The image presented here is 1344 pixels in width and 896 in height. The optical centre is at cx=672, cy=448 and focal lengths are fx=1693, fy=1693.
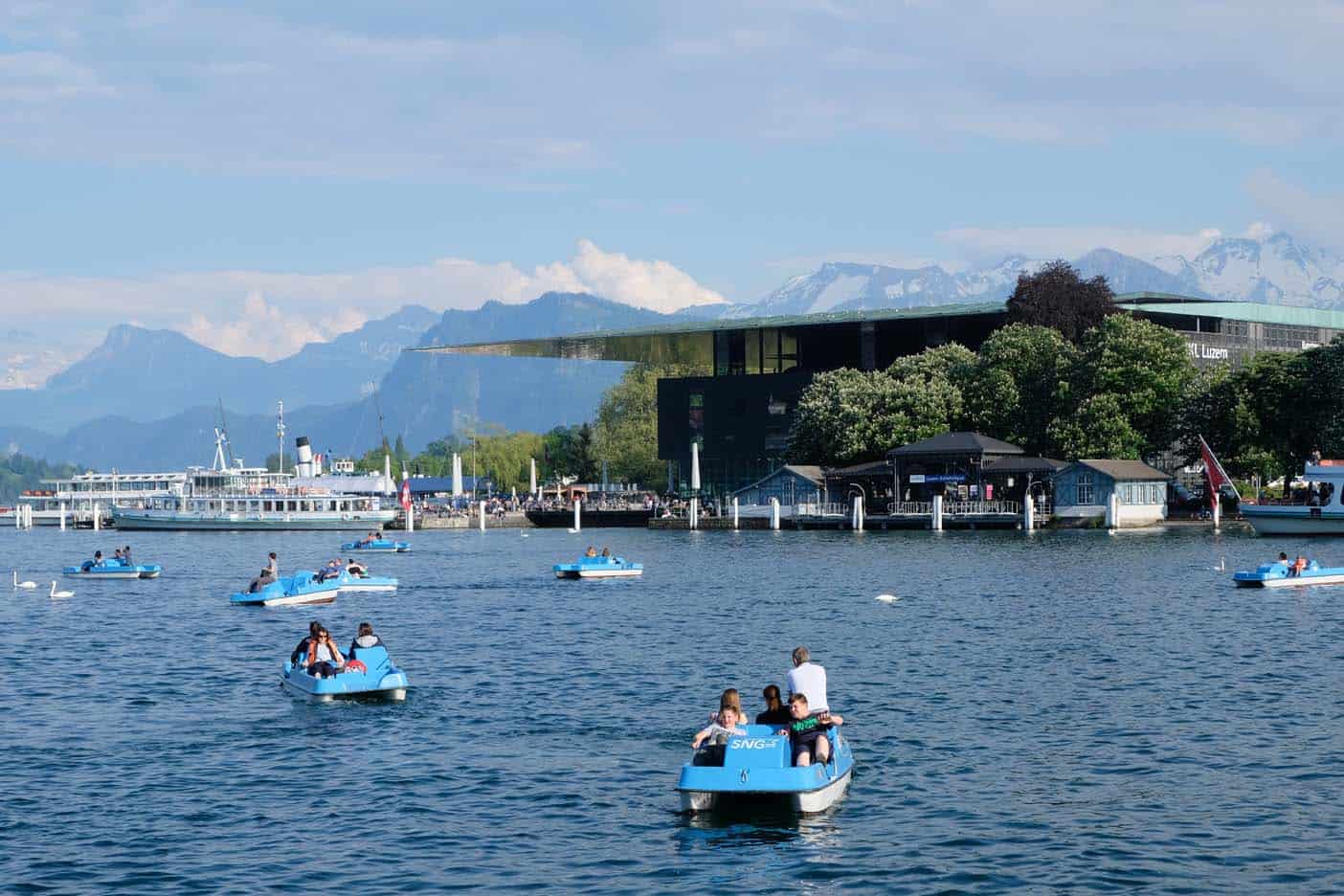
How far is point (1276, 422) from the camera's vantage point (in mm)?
141125

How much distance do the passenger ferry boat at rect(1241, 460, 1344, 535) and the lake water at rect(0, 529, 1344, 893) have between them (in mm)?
49033

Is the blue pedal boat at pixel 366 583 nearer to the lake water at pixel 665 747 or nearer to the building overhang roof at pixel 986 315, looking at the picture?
the lake water at pixel 665 747

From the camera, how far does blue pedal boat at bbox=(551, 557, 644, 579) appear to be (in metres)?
95.7

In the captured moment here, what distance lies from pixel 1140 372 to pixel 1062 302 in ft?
69.4

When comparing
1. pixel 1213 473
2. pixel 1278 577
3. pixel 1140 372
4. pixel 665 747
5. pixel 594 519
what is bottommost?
pixel 665 747

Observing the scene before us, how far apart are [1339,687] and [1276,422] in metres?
101

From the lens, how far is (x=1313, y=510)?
4921 inches

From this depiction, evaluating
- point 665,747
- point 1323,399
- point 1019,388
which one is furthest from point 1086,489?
point 665,747

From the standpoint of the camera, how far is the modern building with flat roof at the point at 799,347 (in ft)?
573

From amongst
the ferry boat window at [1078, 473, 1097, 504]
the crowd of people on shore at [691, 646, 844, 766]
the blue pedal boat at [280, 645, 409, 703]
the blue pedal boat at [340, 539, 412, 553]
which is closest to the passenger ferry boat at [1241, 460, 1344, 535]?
the ferry boat window at [1078, 473, 1097, 504]

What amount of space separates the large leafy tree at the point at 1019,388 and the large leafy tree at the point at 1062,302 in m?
6.47

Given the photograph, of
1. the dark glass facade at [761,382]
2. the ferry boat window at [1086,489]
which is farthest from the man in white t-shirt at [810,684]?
the dark glass facade at [761,382]

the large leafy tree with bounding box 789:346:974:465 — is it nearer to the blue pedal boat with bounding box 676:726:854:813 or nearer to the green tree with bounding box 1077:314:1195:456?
the green tree with bounding box 1077:314:1195:456

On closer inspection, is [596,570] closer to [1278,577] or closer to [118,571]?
[118,571]
